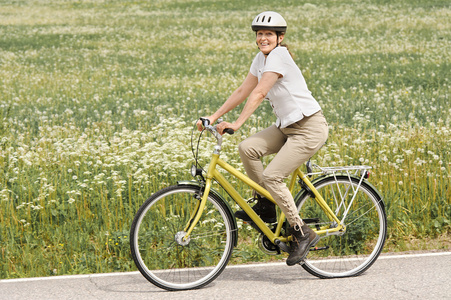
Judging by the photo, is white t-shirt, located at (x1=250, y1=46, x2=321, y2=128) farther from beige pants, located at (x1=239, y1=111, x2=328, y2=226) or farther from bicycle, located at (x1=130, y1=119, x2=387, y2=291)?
bicycle, located at (x1=130, y1=119, x2=387, y2=291)

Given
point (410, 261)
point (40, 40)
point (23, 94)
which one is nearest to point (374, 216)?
point (410, 261)

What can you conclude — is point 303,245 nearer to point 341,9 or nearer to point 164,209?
point 164,209

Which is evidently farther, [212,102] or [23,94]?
[23,94]

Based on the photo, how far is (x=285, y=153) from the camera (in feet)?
17.7

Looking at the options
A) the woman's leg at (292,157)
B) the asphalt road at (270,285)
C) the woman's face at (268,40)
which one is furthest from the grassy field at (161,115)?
the woman's face at (268,40)

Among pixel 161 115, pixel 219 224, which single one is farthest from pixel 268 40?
pixel 161 115

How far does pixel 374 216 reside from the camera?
626 cm

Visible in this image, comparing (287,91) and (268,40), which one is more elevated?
(268,40)

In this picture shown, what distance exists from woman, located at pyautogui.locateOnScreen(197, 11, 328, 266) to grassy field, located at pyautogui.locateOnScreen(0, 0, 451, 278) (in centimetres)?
94

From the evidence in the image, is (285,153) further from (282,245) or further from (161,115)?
(161,115)

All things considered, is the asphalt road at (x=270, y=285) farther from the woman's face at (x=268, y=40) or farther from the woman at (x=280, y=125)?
the woman's face at (x=268, y=40)

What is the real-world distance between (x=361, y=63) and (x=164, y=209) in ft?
47.6

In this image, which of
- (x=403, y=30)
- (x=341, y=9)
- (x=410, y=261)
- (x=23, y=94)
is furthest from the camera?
(x=341, y=9)

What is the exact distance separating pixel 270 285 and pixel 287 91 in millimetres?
1558
